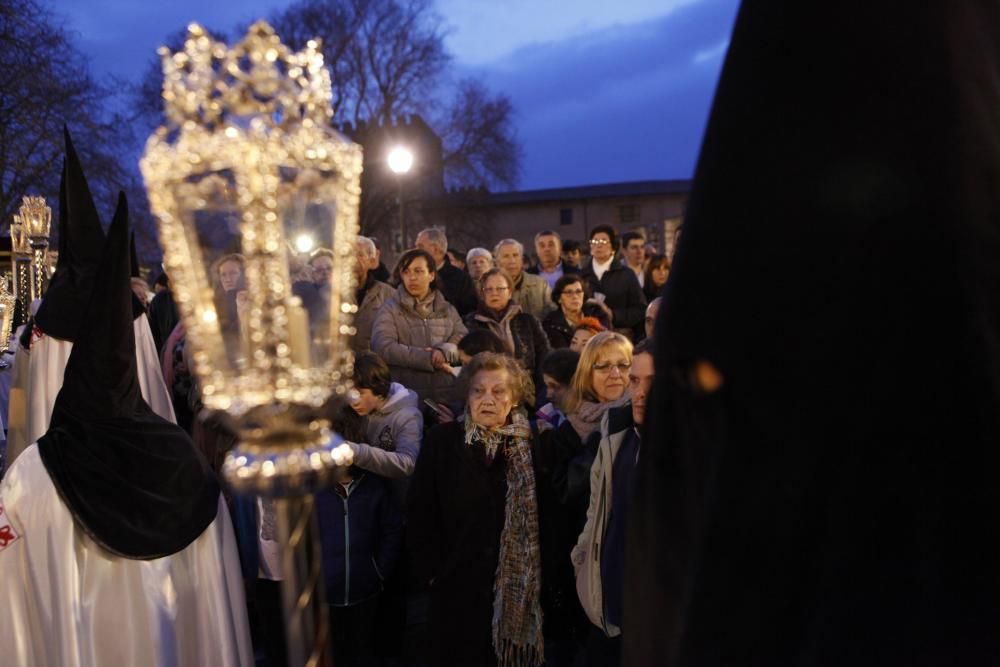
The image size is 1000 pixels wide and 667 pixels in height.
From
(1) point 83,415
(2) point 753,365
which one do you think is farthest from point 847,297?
(1) point 83,415

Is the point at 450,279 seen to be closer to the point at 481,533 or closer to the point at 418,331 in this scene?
the point at 418,331

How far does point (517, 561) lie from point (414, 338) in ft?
8.84

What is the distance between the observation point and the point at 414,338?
6512mm

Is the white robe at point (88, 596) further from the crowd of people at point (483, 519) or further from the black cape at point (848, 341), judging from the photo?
the black cape at point (848, 341)

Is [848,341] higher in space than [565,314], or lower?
higher

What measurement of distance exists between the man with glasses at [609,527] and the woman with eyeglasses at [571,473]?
0.38m

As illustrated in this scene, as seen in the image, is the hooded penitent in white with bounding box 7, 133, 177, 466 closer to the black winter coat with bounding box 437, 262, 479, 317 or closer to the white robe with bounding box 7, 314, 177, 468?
the white robe with bounding box 7, 314, 177, 468

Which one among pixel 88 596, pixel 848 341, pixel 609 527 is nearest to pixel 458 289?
pixel 609 527

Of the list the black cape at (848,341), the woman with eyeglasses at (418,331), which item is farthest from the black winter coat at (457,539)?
the black cape at (848,341)

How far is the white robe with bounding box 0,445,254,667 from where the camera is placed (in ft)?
10.7

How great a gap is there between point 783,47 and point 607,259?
7730mm

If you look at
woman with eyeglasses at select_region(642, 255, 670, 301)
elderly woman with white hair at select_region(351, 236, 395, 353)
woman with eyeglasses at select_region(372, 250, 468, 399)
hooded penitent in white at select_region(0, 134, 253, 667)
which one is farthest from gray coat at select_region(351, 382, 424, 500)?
woman with eyeglasses at select_region(642, 255, 670, 301)

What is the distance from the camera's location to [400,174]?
12086 mm

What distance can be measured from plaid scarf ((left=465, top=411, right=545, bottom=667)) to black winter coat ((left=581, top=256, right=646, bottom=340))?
13.6 feet
